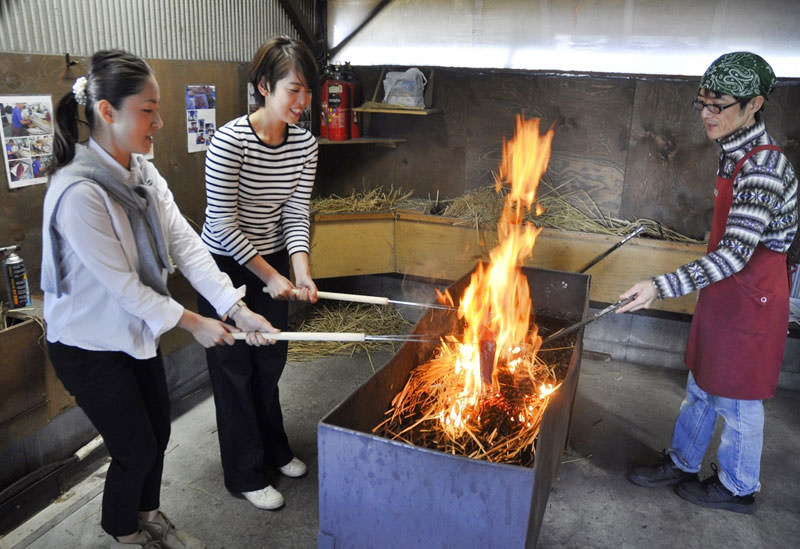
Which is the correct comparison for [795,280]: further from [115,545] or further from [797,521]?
[115,545]

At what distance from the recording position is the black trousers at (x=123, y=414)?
2.25 metres

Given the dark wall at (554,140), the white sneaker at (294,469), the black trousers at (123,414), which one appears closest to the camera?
the black trousers at (123,414)

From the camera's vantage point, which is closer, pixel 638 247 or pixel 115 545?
pixel 115 545

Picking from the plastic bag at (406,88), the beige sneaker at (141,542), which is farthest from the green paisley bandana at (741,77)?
the beige sneaker at (141,542)

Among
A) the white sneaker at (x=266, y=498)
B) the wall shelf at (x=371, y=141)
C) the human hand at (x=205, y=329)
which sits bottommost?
the white sneaker at (x=266, y=498)

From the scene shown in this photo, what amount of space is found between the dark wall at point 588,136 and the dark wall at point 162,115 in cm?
155

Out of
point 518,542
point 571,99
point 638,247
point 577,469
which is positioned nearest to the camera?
point 518,542

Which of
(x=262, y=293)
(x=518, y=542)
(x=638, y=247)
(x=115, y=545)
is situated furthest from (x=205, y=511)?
(x=638, y=247)

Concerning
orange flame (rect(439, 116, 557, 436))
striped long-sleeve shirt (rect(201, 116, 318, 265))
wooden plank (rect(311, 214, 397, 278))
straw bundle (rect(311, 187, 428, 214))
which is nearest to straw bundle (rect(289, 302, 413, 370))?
Answer: wooden plank (rect(311, 214, 397, 278))

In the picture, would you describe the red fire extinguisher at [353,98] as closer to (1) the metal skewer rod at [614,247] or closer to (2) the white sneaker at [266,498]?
(1) the metal skewer rod at [614,247]

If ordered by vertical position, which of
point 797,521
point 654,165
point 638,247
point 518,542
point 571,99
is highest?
point 571,99

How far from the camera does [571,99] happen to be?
491cm

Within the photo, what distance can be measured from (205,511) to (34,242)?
1568mm

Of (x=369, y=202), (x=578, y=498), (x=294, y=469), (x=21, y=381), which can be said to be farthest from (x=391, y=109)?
(x=21, y=381)
